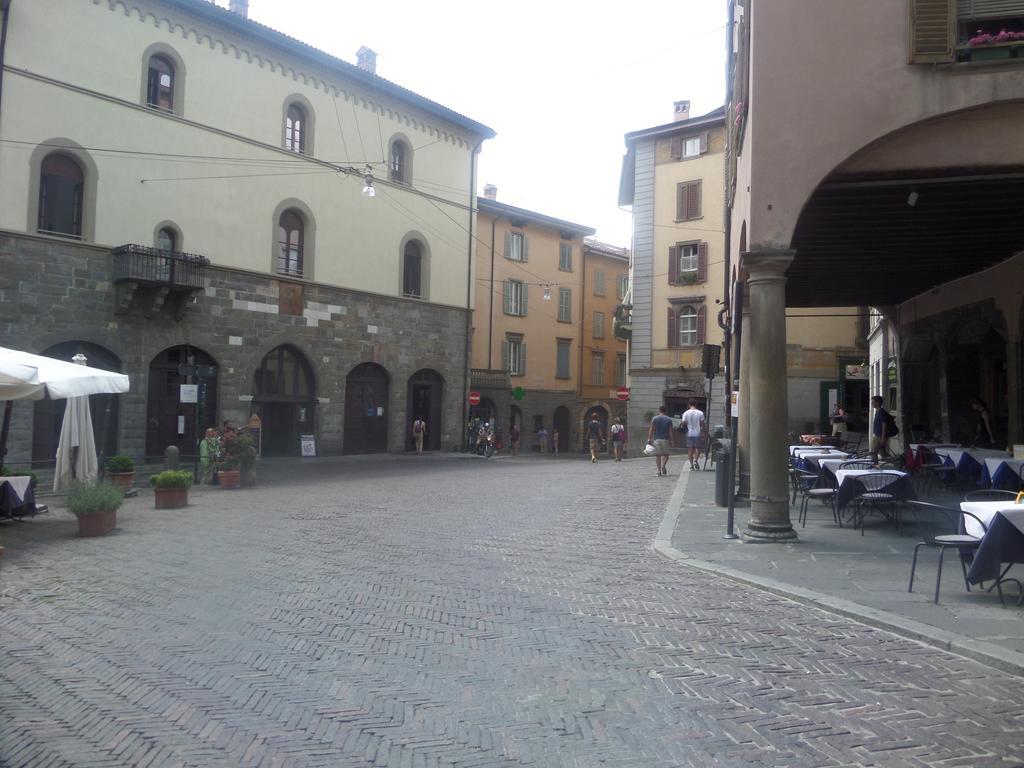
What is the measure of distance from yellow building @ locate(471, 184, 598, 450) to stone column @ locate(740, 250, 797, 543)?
29.4 meters

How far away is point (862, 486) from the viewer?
1016 cm

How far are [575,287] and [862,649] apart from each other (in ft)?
135

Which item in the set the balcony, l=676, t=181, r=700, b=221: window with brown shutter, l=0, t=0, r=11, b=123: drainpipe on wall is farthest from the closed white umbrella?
l=676, t=181, r=700, b=221: window with brown shutter

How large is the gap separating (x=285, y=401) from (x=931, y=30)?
2126cm

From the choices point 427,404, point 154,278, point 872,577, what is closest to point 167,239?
point 154,278

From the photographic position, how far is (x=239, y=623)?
6.13 meters

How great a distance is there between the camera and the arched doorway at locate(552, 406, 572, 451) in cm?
4553

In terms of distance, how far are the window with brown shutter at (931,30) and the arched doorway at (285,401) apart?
20.5m

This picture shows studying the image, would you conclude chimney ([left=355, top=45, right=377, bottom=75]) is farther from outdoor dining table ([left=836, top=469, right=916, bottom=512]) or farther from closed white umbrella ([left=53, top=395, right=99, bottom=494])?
outdoor dining table ([left=836, top=469, right=916, bottom=512])

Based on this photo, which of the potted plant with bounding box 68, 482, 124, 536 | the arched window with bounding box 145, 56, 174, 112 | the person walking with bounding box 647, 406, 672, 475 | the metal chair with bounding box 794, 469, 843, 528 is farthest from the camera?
the arched window with bounding box 145, 56, 174, 112

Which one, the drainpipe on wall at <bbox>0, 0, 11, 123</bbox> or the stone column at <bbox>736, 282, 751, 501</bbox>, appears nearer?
the stone column at <bbox>736, 282, 751, 501</bbox>

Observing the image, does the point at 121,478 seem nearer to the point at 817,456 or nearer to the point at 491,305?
→ the point at 817,456

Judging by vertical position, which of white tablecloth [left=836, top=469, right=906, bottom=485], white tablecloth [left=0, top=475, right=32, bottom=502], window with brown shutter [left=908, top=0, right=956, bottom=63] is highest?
window with brown shutter [left=908, top=0, right=956, bottom=63]

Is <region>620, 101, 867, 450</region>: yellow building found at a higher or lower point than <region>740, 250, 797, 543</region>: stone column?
higher
